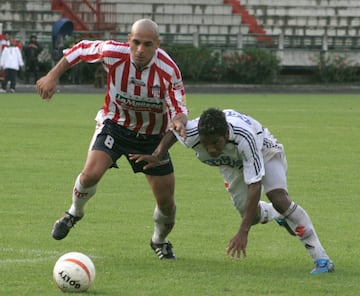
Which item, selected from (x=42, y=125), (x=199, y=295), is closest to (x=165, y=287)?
(x=199, y=295)

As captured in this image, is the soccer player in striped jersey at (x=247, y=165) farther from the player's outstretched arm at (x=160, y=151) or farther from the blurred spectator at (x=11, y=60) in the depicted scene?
the blurred spectator at (x=11, y=60)

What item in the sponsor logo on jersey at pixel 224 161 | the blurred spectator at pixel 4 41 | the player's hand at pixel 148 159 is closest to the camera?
the sponsor logo on jersey at pixel 224 161

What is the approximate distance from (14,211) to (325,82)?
112 feet

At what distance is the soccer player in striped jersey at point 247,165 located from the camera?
312 inches

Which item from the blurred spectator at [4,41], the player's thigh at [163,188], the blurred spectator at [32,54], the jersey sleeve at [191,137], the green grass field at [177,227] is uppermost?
the jersey sleeve at [191,137]

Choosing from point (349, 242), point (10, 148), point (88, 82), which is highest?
point (349, 242)

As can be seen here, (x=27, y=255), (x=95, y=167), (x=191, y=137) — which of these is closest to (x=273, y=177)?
(x=191, y=137)

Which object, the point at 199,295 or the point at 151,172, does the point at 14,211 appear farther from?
the point at 199,295

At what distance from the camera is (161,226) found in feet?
30.8

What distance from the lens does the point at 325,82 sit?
44.8m

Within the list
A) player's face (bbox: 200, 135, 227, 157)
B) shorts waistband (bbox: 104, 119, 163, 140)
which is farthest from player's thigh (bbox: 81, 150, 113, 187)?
player's face (bbox: 200, 135, 227, 157)

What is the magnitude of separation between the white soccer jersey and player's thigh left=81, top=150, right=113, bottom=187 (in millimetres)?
924

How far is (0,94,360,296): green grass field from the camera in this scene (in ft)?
26.5

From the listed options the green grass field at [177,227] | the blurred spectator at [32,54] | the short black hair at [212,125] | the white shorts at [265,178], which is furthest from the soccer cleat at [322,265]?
the blurred spectator at [32,54]
